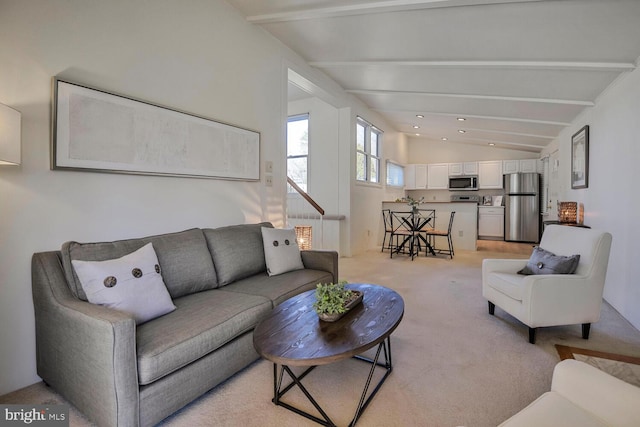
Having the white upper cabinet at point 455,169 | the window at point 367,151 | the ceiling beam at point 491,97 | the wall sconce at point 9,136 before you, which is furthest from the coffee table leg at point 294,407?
the white upper cabinet at point 455,169

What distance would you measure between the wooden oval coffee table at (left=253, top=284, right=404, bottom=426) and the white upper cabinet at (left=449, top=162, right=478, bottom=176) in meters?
7.30

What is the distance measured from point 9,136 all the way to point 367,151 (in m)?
5.71

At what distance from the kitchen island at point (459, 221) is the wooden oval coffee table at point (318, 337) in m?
4.89

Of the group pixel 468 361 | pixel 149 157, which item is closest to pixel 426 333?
pixel 468 361

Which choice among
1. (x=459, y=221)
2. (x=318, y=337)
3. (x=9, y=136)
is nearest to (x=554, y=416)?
(x=318, y=337)

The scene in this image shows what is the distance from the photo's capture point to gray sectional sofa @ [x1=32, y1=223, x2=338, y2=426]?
4.25 ft

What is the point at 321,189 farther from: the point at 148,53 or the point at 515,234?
the point at 515,234

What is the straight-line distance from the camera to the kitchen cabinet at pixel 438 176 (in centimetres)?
852

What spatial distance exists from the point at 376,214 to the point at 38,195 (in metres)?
5.82

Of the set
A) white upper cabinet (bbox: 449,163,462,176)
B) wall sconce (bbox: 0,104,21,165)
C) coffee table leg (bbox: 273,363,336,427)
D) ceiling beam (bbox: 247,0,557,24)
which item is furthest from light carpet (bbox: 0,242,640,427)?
white upper cabinet (bbox: 449,163,462,176)

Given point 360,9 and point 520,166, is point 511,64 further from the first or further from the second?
point 520,166

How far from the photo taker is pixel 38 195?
1768 millimetres

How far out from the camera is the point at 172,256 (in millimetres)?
2113

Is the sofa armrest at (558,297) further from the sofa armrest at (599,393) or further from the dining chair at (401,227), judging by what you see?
the dining chair at (401,227)
